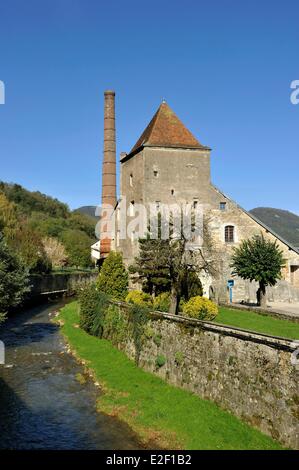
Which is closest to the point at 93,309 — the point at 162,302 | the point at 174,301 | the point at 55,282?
the point at 162,302

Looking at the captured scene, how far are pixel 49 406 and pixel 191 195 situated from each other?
1947 cm

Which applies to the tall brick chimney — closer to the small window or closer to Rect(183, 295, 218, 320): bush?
the small window

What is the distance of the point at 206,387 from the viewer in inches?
567

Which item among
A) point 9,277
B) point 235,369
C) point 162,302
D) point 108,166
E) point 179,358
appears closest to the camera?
point 235,369

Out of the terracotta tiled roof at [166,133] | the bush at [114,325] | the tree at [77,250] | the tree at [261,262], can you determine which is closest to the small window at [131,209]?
the terracotta tiled roof at [166,133]

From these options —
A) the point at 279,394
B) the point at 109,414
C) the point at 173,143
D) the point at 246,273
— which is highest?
the point at 173,143

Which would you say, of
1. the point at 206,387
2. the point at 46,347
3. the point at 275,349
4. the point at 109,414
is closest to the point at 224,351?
the point at 206,387

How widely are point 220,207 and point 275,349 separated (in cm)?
2192

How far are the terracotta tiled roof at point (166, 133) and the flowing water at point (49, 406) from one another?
15039mm

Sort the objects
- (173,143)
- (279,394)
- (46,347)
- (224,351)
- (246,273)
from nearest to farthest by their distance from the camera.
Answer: (279,394)
(224,351)
(46,347)
(246,273)
(173,143)

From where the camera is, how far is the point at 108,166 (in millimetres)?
51062

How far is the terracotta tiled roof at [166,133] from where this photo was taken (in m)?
31.3

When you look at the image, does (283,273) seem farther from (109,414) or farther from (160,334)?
(109,414)

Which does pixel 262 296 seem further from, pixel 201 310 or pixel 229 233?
pixel 201 310
